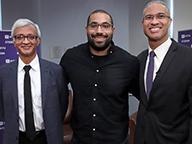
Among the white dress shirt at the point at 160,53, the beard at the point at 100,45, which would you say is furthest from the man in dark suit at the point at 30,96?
the white dress shirt at the point at 160,53

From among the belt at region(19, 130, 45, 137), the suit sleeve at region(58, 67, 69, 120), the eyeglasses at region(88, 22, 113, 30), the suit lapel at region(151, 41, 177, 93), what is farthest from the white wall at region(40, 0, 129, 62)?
the suit lapel at region(151, 41, 177, 93)

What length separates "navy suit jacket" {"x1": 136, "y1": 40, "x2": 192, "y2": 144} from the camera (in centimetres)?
208

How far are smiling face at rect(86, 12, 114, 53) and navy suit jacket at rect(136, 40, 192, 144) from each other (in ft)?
1.49

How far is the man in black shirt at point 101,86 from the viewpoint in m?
2.42

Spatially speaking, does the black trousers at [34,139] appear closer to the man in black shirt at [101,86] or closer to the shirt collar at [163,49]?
the man in black shirt at [101,86]

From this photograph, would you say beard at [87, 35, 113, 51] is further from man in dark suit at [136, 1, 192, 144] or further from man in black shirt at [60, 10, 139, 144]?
man in dark suit at [136, 1, 192, 144]

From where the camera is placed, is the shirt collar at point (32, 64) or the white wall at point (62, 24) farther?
the white wall at point (62, 24)

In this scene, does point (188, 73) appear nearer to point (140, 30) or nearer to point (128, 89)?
point (128, 89)

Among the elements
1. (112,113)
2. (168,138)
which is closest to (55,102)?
(112,113)

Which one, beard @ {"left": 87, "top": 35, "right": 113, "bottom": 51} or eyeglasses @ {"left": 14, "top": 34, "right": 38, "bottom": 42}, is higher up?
eyeglasses @ {"left": 14, "top": 34, "right": 38, "bottom": 42}

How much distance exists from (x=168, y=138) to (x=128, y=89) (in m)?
0.49

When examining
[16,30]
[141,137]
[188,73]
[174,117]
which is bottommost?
[141,137]

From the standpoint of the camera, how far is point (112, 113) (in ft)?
7.99

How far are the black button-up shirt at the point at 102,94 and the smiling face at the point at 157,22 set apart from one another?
323 mm
